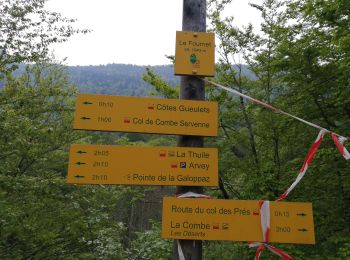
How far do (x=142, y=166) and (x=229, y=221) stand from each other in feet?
2.99

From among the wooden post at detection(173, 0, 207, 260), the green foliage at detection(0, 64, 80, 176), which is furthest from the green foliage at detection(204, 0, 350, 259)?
the green foliage at detection(0, 64, 80, 176)

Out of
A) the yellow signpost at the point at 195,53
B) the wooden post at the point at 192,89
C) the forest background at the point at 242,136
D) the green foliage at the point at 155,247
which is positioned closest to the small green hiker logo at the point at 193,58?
the yellow signpost at the point at 195,53

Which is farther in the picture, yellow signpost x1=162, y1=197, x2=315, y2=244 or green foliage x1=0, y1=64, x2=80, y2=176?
green foliage x1=0, y1=64, x2=80, y2=176

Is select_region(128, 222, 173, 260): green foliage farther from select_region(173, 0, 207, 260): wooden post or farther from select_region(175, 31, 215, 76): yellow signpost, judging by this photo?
select_region(175, 31, 215, 76): yellow signpost

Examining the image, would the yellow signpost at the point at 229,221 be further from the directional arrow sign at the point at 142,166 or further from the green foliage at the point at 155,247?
the green foliage at the point at 155,247

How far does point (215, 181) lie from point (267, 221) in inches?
22.6

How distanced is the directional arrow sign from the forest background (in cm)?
328

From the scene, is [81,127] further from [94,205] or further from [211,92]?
[94,205]

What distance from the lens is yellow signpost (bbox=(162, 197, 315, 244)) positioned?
2.91 m

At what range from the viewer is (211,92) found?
379 inches

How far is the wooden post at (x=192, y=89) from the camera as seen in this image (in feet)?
9.85

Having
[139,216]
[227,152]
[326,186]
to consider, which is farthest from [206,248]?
[139,216]

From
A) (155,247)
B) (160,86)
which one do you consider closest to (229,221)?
(155,247)

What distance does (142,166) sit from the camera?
3031 mm
